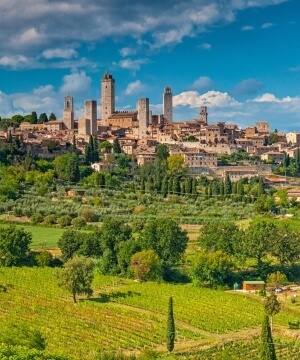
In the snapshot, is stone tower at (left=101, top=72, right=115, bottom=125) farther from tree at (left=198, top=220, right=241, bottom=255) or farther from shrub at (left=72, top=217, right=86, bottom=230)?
tree at (left=198, top=220, right=241, bottom=255)

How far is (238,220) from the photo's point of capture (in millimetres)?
52688

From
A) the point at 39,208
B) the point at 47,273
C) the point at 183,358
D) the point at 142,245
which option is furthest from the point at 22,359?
the point at 39,208

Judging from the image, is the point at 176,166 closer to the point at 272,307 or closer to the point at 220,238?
the point at 220,238

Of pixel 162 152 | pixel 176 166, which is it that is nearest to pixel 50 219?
pixel 176 166

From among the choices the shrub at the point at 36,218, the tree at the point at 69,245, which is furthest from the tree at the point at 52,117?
the tree at the point at 69,245

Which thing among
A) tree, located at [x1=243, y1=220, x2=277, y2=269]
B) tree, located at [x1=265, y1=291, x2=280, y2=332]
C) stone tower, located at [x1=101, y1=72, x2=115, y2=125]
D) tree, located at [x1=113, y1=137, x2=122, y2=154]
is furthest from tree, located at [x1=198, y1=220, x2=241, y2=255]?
stone tower, located at [x1=101, y1=72, x2=115, y2=125]

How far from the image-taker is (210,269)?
35.6 meters

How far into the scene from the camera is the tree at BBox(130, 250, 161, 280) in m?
35.8

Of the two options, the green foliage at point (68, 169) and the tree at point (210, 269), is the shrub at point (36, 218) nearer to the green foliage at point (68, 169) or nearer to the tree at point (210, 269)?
the green foliage at point (68, 169)

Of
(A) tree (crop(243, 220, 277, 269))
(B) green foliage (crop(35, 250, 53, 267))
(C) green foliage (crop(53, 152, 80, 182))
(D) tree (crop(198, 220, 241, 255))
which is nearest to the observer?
(B) green foliage (crop(35, 250, 53, 267))

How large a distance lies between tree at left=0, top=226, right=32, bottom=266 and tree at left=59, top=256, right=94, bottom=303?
22.0 ft

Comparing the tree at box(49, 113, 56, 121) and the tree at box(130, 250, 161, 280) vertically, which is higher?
the tree at box(49, 113, 56, 121)

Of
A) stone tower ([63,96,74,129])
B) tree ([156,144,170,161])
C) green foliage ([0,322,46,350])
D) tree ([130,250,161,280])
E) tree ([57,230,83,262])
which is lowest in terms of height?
green foliage ([0,322,46,350])

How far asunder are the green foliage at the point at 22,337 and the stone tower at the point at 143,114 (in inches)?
2683
